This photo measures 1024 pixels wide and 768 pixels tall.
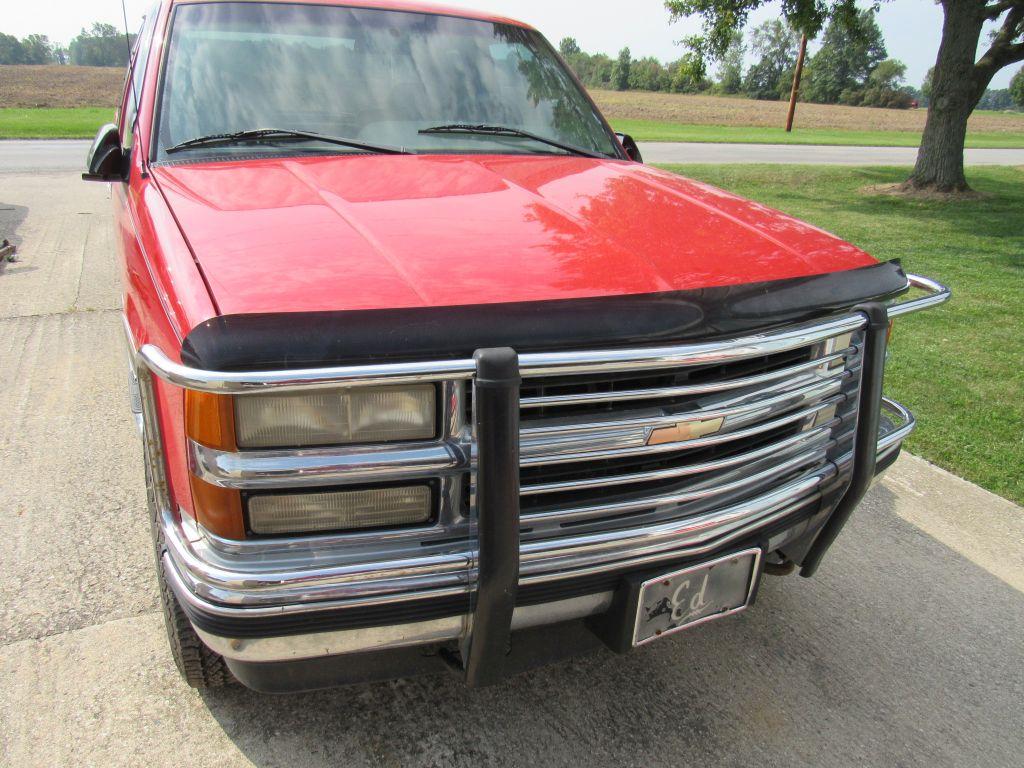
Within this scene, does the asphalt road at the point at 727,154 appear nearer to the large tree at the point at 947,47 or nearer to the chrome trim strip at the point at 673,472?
the large tree at the point at 947,47

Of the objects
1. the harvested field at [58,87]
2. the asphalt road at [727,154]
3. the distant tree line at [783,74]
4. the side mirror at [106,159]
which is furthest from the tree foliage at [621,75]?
the side mirror at [106,159]

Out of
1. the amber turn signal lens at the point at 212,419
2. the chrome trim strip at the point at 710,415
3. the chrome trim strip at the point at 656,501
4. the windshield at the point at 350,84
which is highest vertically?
the windshield at the point at 350,84

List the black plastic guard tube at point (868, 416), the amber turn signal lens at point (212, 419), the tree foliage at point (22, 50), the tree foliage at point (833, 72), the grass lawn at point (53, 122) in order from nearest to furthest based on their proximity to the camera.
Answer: the amber turn signal lens at point (212, 419) < the black plastic guard tube at point (868, 416) < the grass lawn at point (53, 122) < the tree foliage at point (22, 50) < the tree foliage at point (833, 72)

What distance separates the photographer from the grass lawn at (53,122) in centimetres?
1966

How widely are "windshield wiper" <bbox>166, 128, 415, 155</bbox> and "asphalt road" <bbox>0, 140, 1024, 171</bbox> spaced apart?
12.8m

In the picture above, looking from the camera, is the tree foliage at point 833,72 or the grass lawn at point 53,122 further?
the tree foliage at point 833,72

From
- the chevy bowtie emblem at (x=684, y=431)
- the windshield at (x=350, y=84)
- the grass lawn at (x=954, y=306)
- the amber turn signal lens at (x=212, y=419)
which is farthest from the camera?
the grass lawn at (x=954, y=306)

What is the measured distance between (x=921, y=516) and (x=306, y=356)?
9.62 ft

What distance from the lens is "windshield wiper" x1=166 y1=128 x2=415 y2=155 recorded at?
8.73 feet

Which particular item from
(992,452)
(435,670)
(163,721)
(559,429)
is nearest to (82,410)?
(163,721)

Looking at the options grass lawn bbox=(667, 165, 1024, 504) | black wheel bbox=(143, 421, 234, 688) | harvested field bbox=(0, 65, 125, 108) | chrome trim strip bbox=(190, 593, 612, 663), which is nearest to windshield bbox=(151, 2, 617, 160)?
black wheel bbox=(143, 421, 234, 688)

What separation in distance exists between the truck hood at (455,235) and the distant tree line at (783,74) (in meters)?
71.3

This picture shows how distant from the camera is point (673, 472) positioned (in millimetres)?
1819

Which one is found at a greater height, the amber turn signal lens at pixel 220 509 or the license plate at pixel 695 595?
the amber turn signal lens at pixel 220 509
